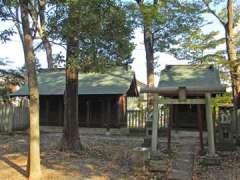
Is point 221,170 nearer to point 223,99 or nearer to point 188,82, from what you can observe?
point 188,82

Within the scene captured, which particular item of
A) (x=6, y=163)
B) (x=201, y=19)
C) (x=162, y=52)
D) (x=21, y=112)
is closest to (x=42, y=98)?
(x=21, y=112)

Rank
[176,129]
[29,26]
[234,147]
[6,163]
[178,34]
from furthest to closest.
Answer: [178,34] → [176,129] → [234,147] → [6,163] → [29,26]

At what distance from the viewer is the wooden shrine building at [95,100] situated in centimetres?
2177

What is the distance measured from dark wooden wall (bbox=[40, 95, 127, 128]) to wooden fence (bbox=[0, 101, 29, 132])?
181 cm

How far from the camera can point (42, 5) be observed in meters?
8.34

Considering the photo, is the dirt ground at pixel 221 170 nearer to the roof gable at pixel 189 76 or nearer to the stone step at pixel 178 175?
the stone step at pixel 178 175

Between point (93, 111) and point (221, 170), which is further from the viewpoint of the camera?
point (93, 111)

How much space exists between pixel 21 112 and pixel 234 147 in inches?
527

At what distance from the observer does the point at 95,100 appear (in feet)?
73.7

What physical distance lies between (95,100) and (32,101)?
14.5 metres

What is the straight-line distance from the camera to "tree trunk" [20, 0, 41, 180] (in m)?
7.95

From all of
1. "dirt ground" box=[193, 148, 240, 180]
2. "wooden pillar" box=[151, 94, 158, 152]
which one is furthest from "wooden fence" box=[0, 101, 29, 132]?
"dirt ground" box=[193, 148, 240, 180]

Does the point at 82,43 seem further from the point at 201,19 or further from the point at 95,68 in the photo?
the point at 201,19

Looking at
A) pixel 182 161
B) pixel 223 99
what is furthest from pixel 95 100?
pixel 182 161
